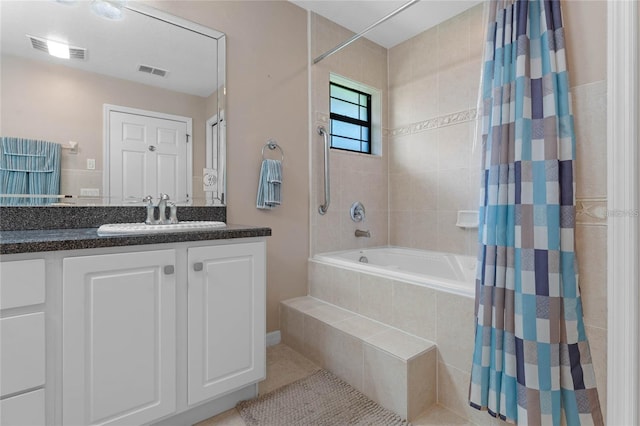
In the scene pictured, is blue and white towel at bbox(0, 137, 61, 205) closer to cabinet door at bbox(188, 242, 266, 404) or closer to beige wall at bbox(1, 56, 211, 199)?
beige wall at bbox(1, 56, 211, 199)

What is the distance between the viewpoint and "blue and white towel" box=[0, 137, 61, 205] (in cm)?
143

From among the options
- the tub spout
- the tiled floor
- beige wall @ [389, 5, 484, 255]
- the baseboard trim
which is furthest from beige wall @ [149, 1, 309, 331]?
beige wall @ [389, 5, 484, 255]

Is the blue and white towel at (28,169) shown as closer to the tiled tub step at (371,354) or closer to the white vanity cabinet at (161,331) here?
the white vanity cabinet at (161,331)

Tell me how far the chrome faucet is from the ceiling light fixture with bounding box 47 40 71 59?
2.62ft

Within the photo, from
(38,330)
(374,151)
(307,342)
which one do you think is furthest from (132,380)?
(374,151)

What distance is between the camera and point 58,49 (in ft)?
5.05

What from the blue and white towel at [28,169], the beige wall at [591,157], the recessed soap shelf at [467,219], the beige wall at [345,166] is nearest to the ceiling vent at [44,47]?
the blue and white towel at [28,169]

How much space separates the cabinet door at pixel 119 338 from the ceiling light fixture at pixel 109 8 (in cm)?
141

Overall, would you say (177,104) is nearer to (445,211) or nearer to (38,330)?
(38,330)

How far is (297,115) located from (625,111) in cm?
190

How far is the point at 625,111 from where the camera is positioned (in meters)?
1.01

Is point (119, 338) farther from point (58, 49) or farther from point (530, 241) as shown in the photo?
point (530, 241)

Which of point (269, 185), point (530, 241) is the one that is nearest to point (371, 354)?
point (530, 241)

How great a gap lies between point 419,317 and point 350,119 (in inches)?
80.0
